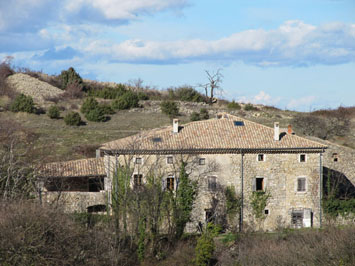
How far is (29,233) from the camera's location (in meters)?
24.6

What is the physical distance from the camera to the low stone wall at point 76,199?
105 feet

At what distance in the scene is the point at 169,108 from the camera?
58656 millimetres

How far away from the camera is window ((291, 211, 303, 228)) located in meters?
33.3

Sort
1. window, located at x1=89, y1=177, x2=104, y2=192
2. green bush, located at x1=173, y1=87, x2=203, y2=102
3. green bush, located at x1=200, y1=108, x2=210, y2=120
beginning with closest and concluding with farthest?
window, located at x1=89, y1=177, x2=104, y2=192, green bush, located at x1=200, y1=108, x2=210, y2=120, green bush, located at x1=173, y1=87, x2=203, y2=102

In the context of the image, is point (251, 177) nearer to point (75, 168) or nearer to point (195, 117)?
point (75, 168)

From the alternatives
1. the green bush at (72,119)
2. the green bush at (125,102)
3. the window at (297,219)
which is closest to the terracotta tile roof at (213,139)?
the window at (297,219)

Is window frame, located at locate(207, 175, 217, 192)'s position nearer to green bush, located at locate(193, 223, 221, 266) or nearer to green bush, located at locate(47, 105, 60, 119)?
green bush, located at locate(193, 223, 221, 266)

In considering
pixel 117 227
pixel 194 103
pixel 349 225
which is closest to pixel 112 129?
pixel 194 103

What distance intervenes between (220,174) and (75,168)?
30.5 feet

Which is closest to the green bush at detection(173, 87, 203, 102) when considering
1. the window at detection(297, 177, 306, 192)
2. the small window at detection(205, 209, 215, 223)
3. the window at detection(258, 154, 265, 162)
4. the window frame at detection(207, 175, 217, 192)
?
the window at detection(258, 154, 265, 162)

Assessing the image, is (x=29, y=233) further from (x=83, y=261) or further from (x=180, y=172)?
(x=180, y=172)

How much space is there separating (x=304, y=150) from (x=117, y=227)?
12.6m

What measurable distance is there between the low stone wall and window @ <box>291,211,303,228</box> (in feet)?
38.5

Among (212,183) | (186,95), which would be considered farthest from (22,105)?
(212,183)
